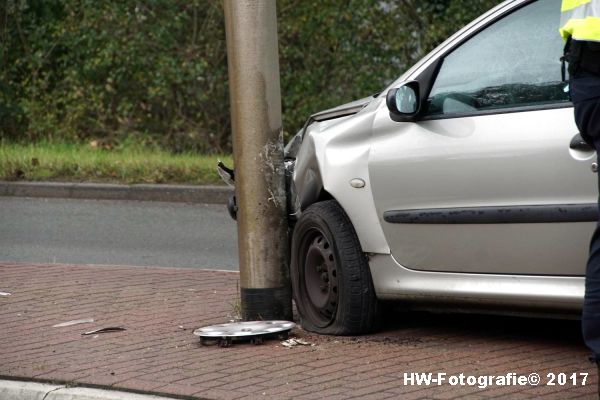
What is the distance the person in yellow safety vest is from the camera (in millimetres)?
4762

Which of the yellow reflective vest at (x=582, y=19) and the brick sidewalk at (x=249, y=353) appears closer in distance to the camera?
the yellow reflective vest at (x=582, y=19)

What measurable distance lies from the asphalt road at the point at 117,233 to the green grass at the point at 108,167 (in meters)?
0.66

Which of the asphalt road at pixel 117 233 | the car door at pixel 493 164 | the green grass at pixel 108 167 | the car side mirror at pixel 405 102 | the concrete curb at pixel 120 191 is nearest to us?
the car door at pixel 493 164

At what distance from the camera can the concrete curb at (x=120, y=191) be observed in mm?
13555

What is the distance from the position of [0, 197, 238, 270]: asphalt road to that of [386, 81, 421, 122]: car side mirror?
12.1ft

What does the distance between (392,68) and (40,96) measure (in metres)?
5.33

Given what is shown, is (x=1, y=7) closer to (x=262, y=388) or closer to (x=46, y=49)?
(x=46, y=49)

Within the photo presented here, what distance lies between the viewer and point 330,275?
20.8 feet

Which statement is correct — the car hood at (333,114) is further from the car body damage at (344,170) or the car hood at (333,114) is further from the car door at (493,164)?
the car door at (493,164)

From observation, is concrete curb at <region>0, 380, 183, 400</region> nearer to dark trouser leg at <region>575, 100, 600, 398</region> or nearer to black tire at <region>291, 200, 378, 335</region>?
black tire at <region>291, 200, 378, 335</region>

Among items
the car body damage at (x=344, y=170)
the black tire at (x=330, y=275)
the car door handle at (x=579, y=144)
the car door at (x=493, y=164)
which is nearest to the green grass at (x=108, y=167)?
the car body damage at (x=344, y=170)

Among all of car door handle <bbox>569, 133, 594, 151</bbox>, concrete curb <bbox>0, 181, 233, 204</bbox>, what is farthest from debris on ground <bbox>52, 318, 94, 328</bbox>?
concrete curb <bbox>0, 181, 233, 204</bbox>

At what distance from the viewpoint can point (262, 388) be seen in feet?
17.4

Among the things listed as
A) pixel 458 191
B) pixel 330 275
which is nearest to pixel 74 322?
pixel 330 275
